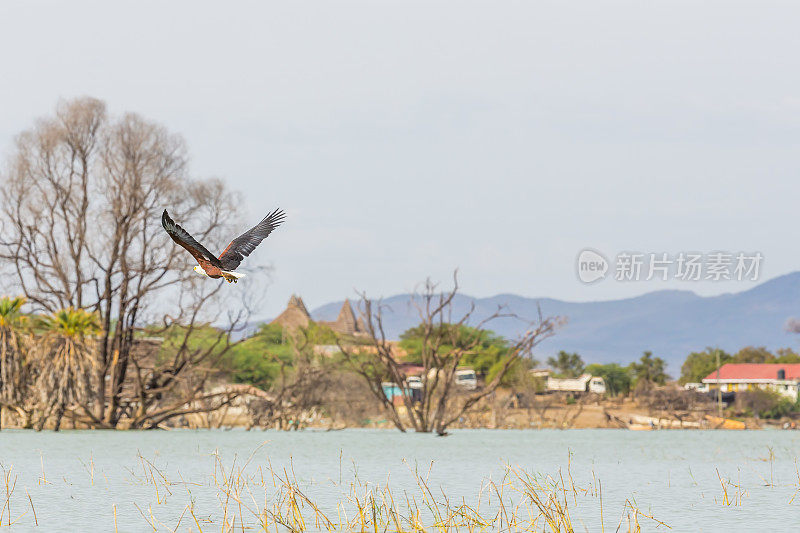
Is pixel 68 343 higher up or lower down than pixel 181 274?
lower down

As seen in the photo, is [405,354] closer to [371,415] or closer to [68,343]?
[371,415]


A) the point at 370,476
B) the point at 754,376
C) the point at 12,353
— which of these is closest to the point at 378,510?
the point at 370,476

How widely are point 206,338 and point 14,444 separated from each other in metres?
51.7

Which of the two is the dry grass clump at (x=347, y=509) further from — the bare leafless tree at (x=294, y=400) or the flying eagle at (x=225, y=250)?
the bare leafless tree at (x=294, y=400)

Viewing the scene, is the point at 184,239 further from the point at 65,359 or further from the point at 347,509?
the point at 65,359

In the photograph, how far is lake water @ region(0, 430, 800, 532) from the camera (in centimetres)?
1488

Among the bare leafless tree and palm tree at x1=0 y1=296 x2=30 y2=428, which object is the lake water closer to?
palm tree at x1=0 y1=296 x2=30 y2=428

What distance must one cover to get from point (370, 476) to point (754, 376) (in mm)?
91325

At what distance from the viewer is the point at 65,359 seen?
139ft

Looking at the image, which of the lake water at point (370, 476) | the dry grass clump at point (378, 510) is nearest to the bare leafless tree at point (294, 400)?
the lake water at point (370, 476)

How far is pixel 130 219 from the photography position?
47.4 meters

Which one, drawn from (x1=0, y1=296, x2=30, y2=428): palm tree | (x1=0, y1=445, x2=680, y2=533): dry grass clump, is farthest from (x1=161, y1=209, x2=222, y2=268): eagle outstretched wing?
(x1=0, y1=296, x2=30, y2=428): palm tree

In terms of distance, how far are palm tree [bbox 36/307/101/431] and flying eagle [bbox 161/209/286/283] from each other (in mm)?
25364

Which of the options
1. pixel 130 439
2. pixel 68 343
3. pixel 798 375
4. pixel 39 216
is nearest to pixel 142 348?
pixel 39 216
